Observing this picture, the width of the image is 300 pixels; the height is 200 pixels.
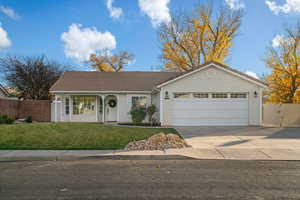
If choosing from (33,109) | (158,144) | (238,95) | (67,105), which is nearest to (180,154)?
(158,144)

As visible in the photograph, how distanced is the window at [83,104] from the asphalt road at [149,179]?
10807 mm

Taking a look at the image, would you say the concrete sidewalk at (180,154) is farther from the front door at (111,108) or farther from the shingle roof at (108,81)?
the front door at (111,108)

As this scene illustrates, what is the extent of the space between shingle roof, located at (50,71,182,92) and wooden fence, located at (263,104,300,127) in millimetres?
9179

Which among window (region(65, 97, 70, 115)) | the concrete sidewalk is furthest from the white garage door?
window (region(65, 97, 70, 115))

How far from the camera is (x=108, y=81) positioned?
58.7ft

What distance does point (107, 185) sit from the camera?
13.8 ft

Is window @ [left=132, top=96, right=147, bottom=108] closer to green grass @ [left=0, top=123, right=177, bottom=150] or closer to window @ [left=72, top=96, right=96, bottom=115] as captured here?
window @ [left=72, top=96, right=96, bottom=115]

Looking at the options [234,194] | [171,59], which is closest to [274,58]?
A: [171,59]

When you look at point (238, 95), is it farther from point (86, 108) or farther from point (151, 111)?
point (86, 108)

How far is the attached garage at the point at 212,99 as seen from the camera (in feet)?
45.7

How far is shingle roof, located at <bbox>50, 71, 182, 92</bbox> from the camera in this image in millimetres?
16547

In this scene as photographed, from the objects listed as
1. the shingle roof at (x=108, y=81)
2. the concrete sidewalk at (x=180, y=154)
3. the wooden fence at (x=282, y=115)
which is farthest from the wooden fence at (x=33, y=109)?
the wooden fence at (x=282, y=115)

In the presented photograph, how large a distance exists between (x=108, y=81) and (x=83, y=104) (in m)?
3.01

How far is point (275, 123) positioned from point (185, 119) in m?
7.01
